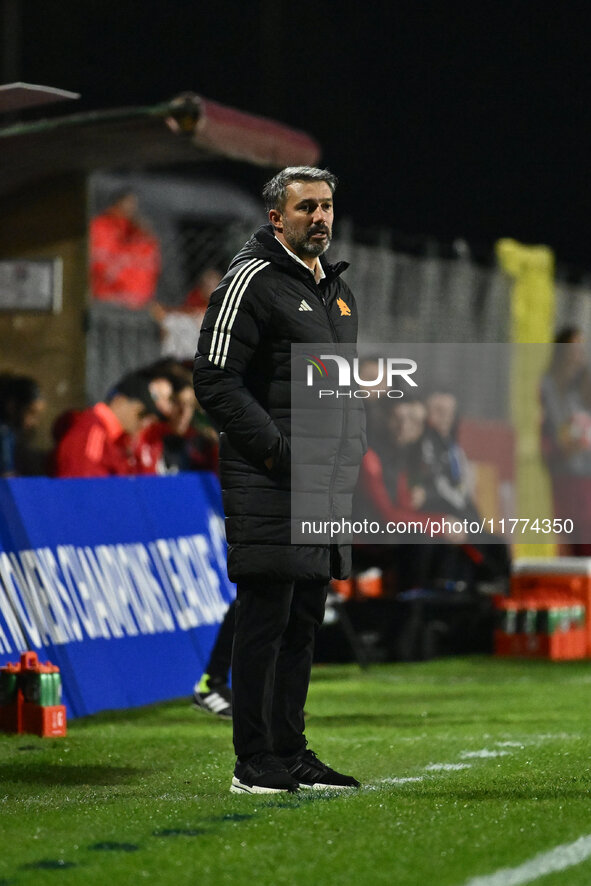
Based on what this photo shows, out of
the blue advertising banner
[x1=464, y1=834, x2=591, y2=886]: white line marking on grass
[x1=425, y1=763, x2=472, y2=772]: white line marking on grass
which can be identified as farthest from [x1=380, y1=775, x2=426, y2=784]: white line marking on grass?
the blue advertising banner

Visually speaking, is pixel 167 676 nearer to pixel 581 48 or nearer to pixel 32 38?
pixel 32 38

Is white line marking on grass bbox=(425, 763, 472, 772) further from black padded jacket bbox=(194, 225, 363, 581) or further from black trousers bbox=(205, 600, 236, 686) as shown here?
black trousers bbox=(205, 600, 236, 686)

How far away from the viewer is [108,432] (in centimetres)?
1081

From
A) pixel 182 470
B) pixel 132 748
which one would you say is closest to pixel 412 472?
pixel 182 470

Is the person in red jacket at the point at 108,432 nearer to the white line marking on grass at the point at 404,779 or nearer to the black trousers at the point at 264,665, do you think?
the white line marking on grass at the point at 404,779

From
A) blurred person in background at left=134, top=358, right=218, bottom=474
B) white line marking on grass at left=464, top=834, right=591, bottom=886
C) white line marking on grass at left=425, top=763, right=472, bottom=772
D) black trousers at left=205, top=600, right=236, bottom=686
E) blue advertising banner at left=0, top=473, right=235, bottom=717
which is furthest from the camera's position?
blurred person in background at left=134, top=358, right=218, bottom=474

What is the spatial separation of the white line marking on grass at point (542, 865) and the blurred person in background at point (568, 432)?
12.2 meters

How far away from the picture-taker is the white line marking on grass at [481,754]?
23.6ft

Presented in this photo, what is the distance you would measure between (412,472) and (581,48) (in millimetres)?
15302

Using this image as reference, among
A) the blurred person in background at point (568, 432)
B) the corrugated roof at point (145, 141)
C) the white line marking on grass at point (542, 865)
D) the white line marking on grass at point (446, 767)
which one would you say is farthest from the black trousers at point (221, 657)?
the blurred person in background at point (568, 432)

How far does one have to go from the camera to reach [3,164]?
12312mm

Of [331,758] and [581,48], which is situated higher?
[581,48]

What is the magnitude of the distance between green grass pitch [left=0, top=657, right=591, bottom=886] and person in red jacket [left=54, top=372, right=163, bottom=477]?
5.79 ft

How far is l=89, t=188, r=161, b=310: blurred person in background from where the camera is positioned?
16.0m
